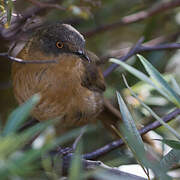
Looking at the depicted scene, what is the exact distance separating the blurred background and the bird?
286 mm

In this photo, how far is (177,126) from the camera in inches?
A: 176

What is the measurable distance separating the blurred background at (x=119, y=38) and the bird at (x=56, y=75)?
286 mm

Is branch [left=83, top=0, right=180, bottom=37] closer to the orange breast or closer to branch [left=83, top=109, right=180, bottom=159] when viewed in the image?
the orange breast

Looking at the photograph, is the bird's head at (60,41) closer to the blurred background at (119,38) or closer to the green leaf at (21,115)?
the blurred background at (119,38)

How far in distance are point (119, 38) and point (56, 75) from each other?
5.90 feet

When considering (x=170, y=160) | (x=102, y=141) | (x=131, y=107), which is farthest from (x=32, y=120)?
(x=170, y=160)

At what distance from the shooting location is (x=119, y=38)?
18.8 ft

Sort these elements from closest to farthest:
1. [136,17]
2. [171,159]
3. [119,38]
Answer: [171,159], [136,17], [119,38]

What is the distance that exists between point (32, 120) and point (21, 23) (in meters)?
1.33

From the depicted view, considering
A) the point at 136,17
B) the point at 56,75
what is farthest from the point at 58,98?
the point at 136,17

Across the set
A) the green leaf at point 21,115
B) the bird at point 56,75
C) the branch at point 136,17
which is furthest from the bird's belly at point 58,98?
the green leaf at point 21,115

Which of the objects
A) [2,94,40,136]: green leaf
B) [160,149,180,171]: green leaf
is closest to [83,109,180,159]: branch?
[160,149,180,171]: green leaf

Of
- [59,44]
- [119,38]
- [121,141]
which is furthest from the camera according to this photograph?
[119,38]

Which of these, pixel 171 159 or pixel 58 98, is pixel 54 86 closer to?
pixel 58 98
